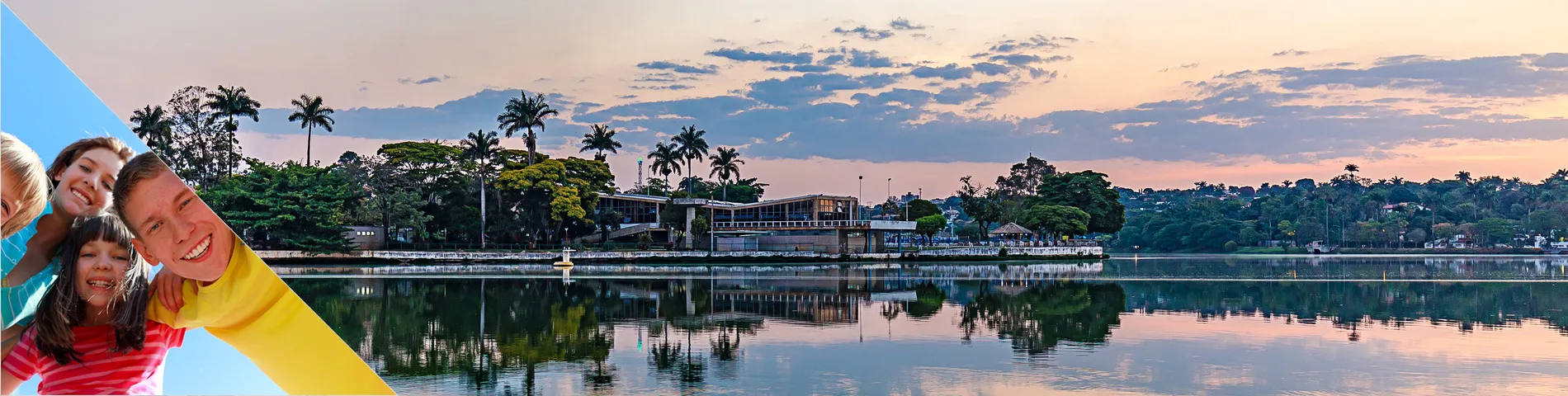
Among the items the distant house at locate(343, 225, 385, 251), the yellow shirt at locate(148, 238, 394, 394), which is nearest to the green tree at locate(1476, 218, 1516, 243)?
the distant house at locate(343, 225, 385, 251)

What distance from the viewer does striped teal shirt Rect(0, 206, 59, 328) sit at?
248 centimetres

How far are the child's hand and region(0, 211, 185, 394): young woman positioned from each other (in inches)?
1.0

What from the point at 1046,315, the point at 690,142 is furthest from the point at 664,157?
the point at 1046,315

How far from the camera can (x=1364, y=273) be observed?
1624 inches

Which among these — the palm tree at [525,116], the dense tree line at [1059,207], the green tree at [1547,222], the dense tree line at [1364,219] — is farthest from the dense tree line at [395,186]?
the green tree at [1547,222]

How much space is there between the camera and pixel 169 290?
2.65 m

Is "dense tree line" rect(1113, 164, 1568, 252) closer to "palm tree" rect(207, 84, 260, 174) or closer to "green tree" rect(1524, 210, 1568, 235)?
"green tree" rect(1524, 210, 1568, 235)

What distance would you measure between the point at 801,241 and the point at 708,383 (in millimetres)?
45760

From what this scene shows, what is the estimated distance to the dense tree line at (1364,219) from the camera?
299 feet

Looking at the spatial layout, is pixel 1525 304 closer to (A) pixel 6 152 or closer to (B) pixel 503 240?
(A) pixel 6 152

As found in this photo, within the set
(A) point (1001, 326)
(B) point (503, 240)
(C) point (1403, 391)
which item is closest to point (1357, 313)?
(A) point (1001, 326)

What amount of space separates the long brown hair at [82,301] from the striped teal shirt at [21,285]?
0.02 metres

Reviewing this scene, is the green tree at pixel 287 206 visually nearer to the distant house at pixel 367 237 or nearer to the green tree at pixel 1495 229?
the distant house at pixel 367 237

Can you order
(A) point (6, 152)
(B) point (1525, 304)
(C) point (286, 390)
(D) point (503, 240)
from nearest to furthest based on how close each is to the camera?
(A) point (6, 152), (C) point (286, 390), (B) point (1525, 304), (D) point (503, 240)
